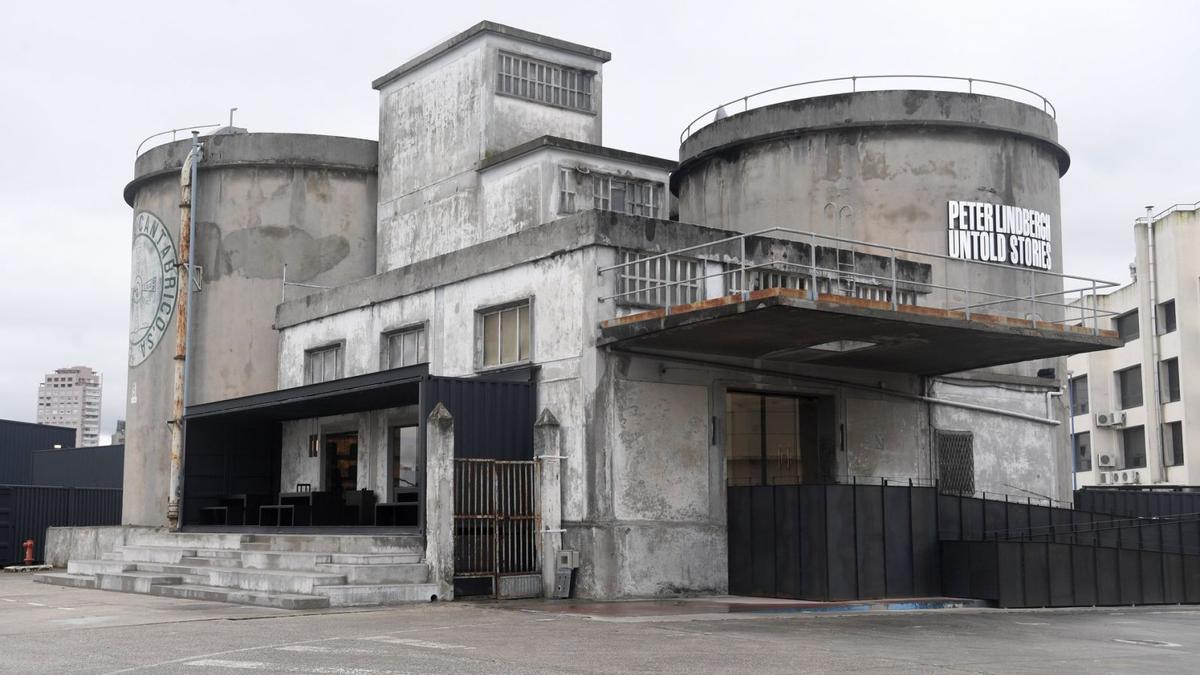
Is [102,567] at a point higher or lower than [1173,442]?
lower

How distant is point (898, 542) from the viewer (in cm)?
2227

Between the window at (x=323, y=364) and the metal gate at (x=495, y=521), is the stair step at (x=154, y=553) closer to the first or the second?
the window at (x=323, y=364)

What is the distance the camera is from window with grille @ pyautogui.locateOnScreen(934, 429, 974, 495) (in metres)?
26.5

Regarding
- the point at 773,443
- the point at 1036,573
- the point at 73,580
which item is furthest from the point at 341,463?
the point at 1036,573

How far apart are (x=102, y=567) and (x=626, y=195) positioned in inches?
539

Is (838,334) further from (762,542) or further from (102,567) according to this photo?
(102,567)

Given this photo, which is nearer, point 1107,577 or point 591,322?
point 591,322

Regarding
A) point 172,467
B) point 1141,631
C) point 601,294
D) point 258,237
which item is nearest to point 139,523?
point 172,467

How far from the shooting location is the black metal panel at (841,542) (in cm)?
2139

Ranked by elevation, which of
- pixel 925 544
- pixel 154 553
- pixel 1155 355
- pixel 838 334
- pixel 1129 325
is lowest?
pixel 154 553

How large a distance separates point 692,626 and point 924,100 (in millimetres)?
17414

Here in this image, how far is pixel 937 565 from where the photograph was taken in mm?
22812

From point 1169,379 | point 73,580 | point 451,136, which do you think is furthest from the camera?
point 1169,379

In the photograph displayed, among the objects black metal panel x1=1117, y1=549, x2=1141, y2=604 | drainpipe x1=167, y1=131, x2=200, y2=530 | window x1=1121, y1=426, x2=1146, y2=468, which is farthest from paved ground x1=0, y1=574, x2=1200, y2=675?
window x1=1121, y1=426, x2=1146, y2=468
